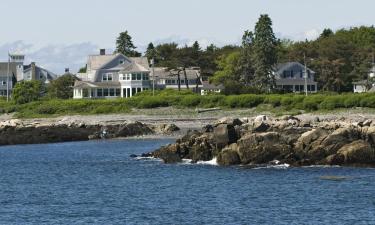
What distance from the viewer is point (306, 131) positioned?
229 ft

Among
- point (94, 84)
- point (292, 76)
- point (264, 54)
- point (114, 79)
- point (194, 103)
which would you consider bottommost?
point (194, 103)

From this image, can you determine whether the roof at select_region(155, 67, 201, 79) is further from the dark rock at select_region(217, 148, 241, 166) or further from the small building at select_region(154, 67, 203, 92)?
the dark rock at select_region(217, 148, 241, 166)

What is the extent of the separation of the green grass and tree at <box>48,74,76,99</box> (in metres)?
18.4

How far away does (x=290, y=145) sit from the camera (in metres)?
67.2

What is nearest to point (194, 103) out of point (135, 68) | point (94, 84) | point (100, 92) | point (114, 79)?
point (135, 68)

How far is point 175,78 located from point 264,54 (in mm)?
26202

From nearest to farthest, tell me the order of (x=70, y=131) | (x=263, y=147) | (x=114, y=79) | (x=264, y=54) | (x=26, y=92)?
(x=263, y=147) → (x=70, y=131) → (x=264, y=54) → (x=26, y=92) → (x=114, y=79)

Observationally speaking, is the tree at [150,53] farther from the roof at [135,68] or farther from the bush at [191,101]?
the bush at [191,101]

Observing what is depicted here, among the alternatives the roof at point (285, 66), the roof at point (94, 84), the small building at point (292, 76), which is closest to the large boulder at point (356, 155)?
the roof at point (94, 84)

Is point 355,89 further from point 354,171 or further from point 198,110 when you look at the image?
point 354,171

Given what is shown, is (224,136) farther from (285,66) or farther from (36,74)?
(36,74)

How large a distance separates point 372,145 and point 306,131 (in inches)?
242

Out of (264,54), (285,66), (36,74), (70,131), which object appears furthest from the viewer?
(36,74)

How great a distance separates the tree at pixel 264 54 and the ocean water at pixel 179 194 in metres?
62.3
